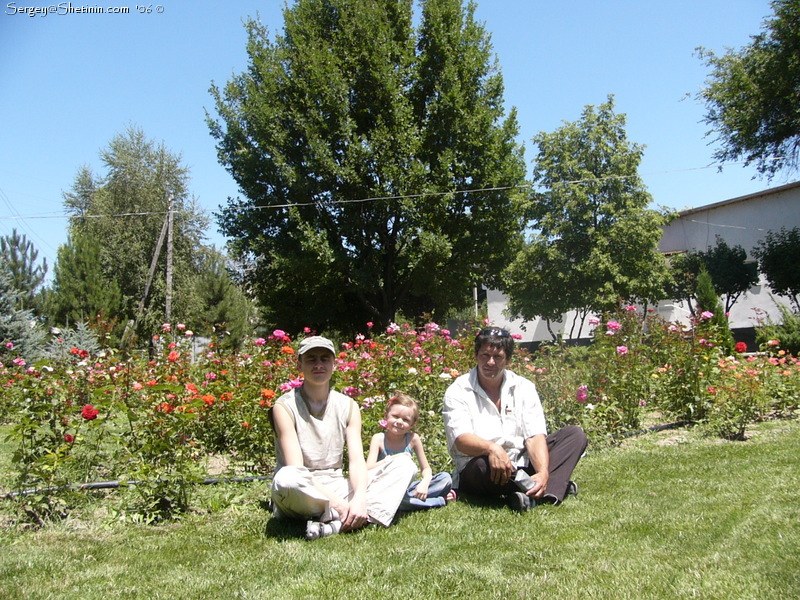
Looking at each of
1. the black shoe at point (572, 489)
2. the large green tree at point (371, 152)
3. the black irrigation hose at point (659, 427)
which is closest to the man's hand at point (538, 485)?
the black shoe at point (572, 489)

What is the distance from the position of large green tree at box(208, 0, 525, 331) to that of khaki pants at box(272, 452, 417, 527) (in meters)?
16.0

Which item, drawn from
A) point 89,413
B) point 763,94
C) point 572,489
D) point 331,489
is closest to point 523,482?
point 572,489

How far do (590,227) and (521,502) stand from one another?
27.1 m

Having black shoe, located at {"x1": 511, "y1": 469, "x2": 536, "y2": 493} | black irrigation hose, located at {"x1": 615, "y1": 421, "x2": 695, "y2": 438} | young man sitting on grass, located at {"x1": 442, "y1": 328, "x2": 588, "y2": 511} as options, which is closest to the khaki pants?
young man sitting on grass, located at {"x1": 442, "y1": 328, "x2": 588, "y2": 511}

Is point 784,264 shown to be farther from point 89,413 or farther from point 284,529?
point 89,413

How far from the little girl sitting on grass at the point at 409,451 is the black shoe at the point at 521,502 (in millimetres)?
459

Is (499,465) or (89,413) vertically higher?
(89,413)

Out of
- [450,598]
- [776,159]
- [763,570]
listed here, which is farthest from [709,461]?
[776,159]

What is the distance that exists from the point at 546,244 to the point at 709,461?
25.7 metres

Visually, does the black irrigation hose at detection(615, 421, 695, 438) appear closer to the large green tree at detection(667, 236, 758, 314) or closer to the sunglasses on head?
the sunglasses on head

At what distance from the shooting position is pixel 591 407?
6.32 meters

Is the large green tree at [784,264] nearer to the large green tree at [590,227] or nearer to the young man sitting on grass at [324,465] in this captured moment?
the large green tree at [590,227]

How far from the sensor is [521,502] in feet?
13.5

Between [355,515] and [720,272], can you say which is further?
[720,272]
